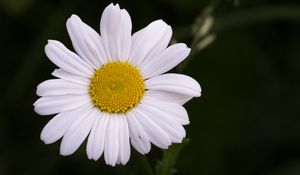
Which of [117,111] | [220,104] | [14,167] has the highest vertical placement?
[117,111]

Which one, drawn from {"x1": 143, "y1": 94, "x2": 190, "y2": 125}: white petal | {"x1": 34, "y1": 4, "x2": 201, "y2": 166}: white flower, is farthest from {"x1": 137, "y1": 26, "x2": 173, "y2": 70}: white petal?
{"x1": 143, "y1": 94, "x2": 190, "y2": 125}: white petal

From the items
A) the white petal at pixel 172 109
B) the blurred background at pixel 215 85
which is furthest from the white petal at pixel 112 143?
the blurred background at pixel 215 85

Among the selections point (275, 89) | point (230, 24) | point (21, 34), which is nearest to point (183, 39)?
point (230, 24)

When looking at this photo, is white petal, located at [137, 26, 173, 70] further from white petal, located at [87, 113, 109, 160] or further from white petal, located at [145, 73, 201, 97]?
white petal, located at [87, 113, 109, 160]

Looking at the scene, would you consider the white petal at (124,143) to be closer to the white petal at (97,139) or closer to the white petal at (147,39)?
the white petal at (97,139)

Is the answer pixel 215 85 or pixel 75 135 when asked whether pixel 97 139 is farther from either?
pixel 215 85

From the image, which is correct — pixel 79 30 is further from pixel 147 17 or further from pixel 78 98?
pixel 147 17
